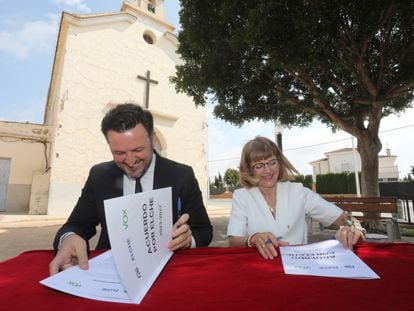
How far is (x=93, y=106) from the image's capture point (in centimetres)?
1188

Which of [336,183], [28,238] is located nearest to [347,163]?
[336,183]

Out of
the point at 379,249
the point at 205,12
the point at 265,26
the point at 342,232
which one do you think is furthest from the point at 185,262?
the point at 205,12

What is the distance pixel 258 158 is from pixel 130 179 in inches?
38.9

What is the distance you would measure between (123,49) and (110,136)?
1333 centimetres

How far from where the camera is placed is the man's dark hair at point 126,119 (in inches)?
63.4

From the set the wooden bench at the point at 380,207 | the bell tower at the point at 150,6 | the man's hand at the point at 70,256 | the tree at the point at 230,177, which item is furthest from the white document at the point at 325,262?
the tree at the point at 230,177

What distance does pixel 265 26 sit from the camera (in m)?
4.31

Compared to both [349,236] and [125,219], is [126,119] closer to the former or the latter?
[125,219]

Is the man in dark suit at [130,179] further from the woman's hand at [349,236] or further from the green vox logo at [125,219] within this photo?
the woman's hand at [349,236]

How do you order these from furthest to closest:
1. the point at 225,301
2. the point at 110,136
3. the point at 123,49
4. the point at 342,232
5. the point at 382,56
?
the point at 123,49
the point at 382,56
the point at 110,136
the point at 342,232
the point at 225,301

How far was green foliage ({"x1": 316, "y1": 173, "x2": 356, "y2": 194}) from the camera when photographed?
2311cm

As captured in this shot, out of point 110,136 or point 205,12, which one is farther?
point 205,12

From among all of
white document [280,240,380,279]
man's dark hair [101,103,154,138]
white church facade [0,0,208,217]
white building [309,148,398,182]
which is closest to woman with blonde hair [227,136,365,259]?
white document [280,240,380,279]

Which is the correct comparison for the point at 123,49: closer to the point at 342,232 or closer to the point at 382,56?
the point at 382,56
